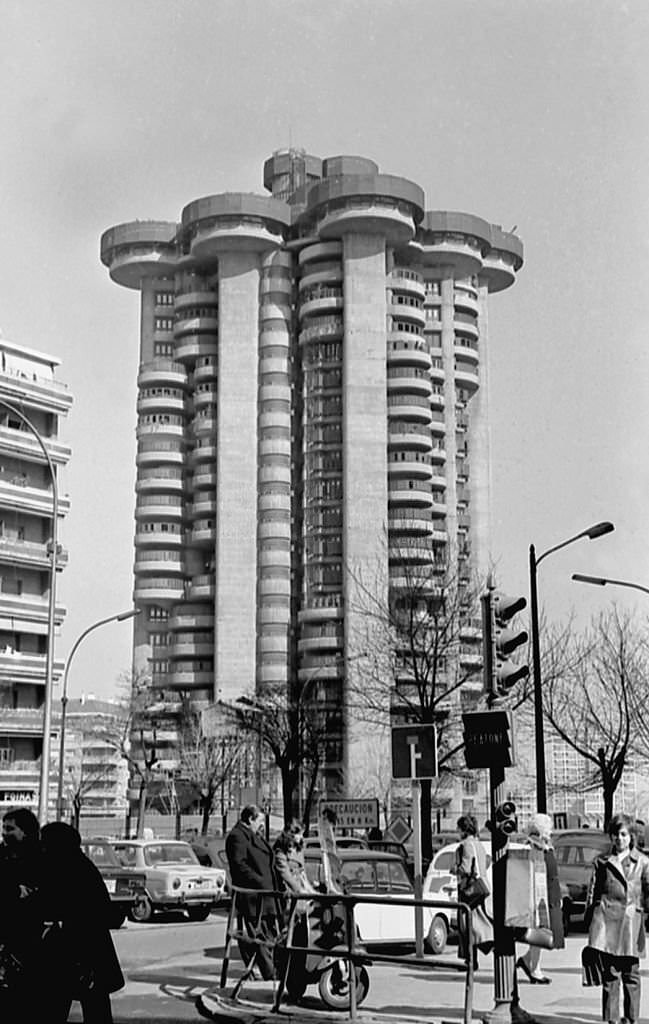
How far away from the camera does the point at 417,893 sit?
644 inches

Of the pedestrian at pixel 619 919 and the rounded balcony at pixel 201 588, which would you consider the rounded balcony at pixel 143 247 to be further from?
the pedestrian at pixel 619 919

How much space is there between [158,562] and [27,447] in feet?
175

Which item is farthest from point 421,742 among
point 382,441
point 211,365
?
point 211,365

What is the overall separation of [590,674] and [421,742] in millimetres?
35080

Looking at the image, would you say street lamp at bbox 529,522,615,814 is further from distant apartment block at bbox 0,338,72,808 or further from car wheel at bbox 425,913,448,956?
distant apartment block at bbox 0,338,72,808

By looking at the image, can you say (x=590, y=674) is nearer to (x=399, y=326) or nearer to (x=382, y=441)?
(x=382, y=441)

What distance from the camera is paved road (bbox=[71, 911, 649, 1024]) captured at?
40.4 feet

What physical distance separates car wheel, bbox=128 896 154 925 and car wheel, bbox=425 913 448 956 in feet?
30.5

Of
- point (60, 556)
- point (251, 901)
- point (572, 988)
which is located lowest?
point (572, 988)

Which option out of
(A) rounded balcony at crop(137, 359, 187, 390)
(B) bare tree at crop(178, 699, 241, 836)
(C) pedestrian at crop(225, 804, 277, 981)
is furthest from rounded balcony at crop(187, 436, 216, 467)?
(C) pedestrian at crop(225, 804, 277, 981)

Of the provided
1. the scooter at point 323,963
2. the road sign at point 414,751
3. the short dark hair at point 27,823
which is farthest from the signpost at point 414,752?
the short dark hair at point 27,823

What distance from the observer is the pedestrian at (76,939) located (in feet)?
25.0

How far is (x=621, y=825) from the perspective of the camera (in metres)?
11.5

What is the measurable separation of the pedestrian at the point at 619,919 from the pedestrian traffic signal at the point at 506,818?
2.78 ft
